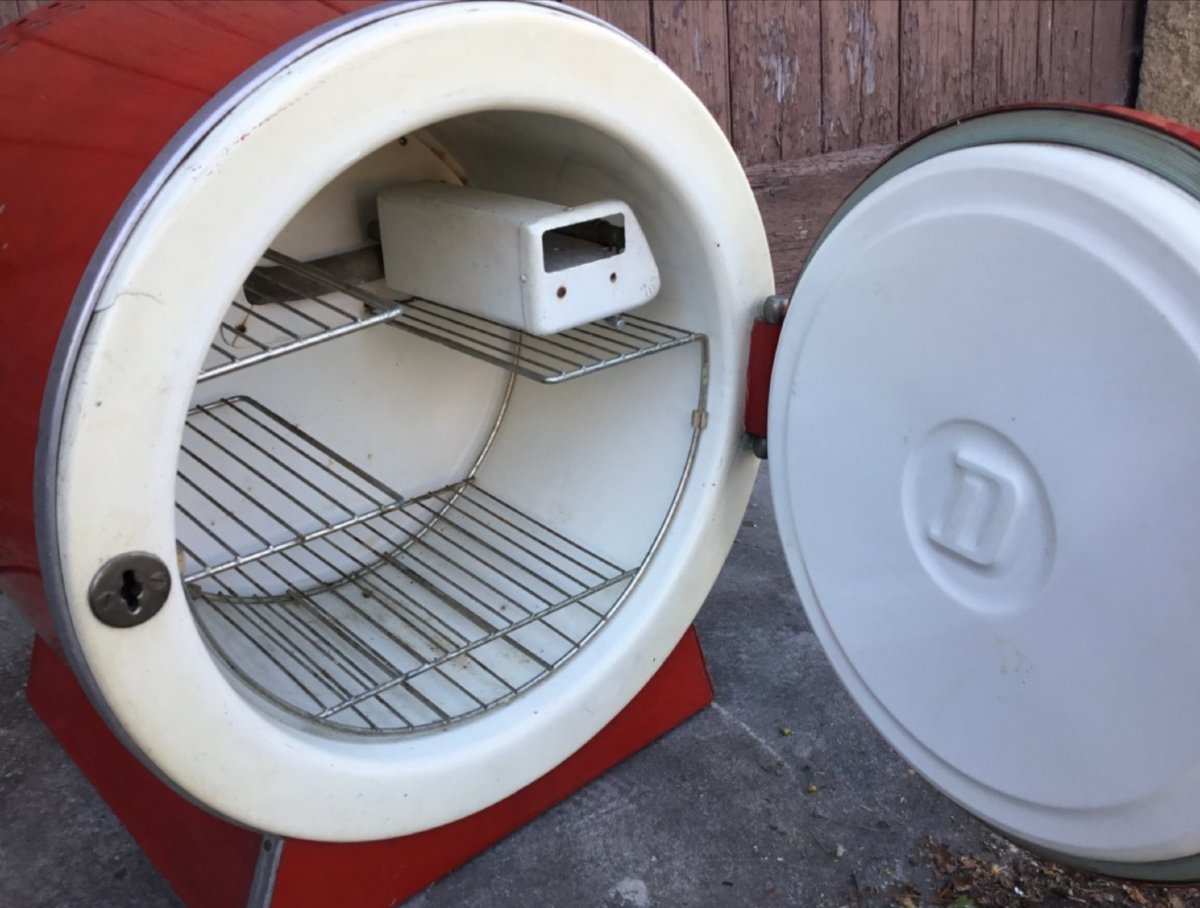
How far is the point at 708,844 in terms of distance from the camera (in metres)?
1.18

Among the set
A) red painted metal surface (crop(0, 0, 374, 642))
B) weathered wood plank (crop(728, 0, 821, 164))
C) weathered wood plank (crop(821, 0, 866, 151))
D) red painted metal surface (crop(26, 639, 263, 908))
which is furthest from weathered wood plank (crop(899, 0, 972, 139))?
red painted metal surface (crop(26, 639, 263, 908))

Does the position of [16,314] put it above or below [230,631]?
above

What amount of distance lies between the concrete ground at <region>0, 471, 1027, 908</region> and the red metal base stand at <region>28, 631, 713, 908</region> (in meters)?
0.03

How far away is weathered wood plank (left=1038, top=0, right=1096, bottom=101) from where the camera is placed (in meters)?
2.71

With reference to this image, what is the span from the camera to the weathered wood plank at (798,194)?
229cm

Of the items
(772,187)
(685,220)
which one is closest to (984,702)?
(685,220)

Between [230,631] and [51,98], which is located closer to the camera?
[51,98]

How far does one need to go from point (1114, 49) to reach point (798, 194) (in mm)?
1212

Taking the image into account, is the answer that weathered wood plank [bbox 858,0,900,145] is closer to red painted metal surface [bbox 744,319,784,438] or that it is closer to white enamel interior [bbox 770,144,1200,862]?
red painted metal surface [bbox 744,319,784,438]

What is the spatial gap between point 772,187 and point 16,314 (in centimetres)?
177

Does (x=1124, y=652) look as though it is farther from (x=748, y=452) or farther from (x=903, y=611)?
(x=748, y=452)

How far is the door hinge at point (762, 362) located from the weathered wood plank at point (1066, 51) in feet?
6.52

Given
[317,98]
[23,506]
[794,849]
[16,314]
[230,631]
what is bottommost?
[794,849]

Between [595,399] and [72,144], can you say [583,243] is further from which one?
[72,144]
